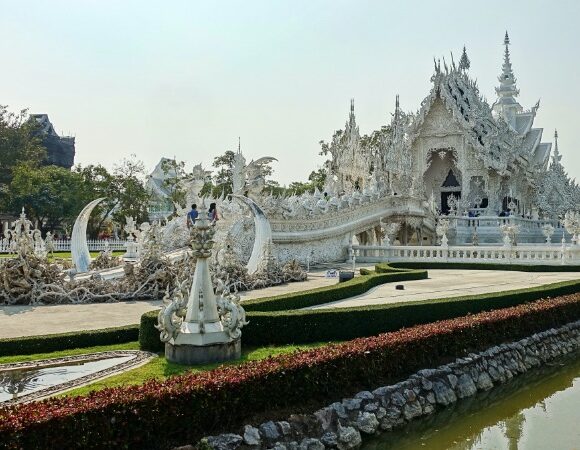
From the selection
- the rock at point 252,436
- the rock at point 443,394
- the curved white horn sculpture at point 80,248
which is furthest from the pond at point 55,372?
the curved white horn sculpture at point 80,248

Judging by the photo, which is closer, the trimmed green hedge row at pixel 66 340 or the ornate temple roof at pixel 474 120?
the trimmed green hedge row at pixel 66 340

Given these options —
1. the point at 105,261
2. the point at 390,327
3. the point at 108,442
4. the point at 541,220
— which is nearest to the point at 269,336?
the point at 390,327

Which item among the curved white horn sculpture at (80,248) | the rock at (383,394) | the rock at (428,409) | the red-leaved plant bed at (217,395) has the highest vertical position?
the curved white horn sculpture at (80,248)

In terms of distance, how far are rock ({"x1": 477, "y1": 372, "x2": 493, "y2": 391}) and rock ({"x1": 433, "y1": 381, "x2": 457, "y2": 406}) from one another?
2.84ft

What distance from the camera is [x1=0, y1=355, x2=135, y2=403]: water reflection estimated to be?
6.39 meters

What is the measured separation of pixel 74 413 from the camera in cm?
493

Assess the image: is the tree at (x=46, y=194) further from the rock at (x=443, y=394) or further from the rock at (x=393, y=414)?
the rock at (x=393, y=414)

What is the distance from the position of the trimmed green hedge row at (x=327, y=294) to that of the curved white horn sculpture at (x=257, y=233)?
344 centimetres

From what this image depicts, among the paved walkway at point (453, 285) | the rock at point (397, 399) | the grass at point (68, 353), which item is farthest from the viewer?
the paved walkway at point (453, 285)

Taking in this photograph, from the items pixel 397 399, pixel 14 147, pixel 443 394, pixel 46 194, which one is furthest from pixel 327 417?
pixel 14 147

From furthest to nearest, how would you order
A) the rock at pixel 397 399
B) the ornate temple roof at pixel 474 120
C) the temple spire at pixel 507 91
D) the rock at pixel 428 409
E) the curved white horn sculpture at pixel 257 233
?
the temple spire at pixel 507 91 → the ornate temple roof at pixel 474 120 → the curved white horn sculpture at pixel 257 233 → the rock at pixel 428 409 → the rock at pixel 397 399

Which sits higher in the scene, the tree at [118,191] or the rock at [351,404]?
the tree at [118,191]

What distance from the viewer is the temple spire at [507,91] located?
161 ft

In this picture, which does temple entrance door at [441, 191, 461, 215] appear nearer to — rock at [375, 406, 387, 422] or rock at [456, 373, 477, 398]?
rock at [456, 373, 477, 398]
